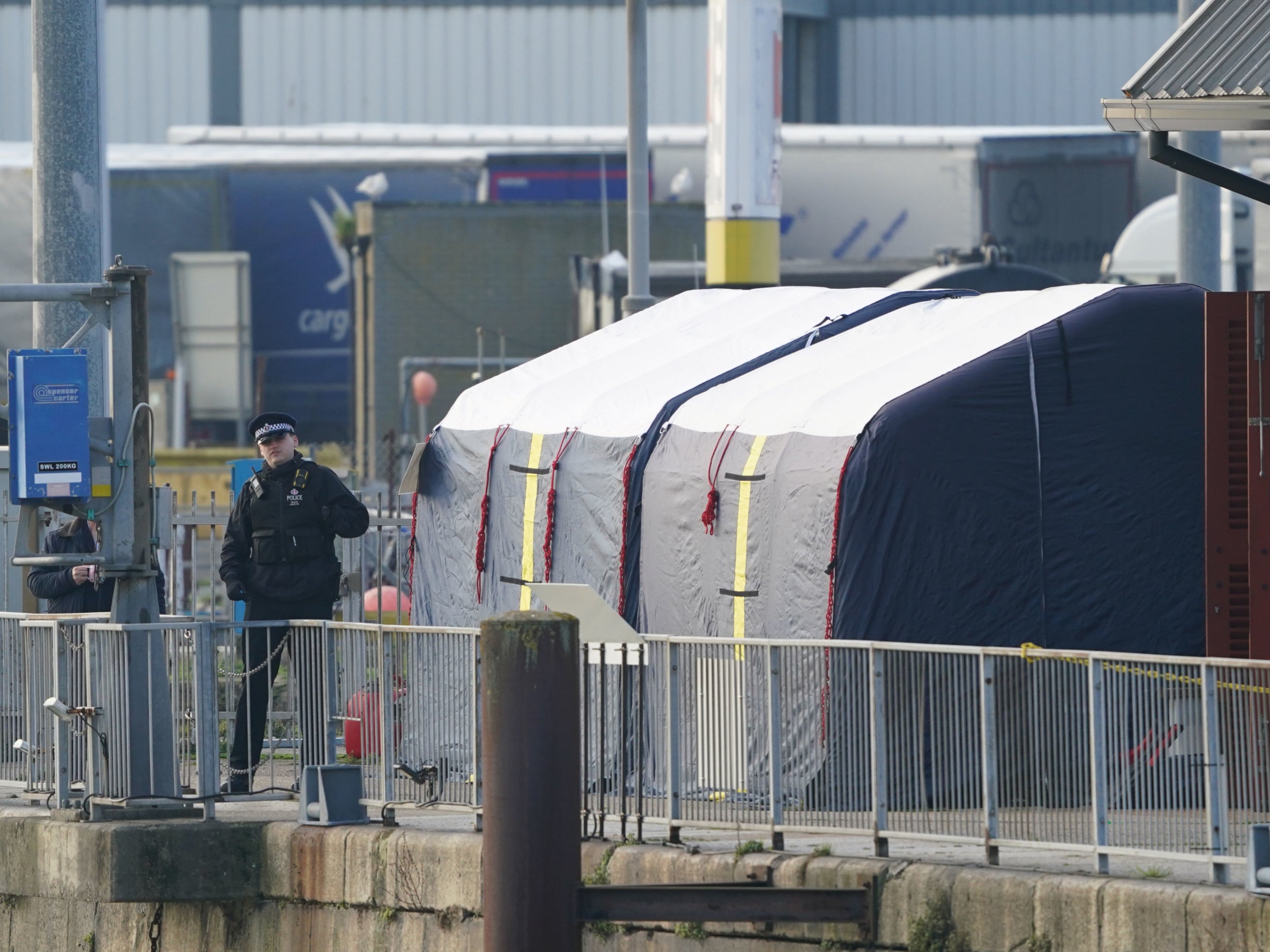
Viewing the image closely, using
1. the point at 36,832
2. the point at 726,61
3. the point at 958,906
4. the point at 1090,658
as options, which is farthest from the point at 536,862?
the point at 726,61

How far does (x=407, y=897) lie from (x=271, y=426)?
2.91 metres

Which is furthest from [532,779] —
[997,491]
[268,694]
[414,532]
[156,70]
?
[156,70]

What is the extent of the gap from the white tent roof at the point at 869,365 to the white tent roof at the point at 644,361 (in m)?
0.41

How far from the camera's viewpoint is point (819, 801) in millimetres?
8898

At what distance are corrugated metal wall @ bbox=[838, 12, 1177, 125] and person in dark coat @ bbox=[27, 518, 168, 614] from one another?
135 ft

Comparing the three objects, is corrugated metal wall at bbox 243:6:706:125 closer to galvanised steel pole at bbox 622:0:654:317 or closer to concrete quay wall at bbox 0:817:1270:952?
galvanised steel pole at bbox 622:0:654:317

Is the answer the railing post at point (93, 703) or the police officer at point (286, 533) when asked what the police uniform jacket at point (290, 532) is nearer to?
the police officer at point (286, 533)

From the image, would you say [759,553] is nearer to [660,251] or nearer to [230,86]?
[660,251]

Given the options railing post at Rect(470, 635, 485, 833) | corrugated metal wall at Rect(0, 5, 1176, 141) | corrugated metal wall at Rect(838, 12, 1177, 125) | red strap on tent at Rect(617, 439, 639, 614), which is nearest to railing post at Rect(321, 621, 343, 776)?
railing post at Rect(470, 635, 485, 833)

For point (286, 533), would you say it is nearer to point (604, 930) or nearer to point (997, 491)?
point (604, 930)

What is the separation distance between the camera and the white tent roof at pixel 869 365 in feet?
37.1

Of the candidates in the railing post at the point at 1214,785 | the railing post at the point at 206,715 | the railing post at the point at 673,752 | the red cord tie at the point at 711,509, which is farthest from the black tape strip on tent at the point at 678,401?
the railing post at the point at 1214,785

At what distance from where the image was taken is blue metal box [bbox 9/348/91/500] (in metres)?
9.78

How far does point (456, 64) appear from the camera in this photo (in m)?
50.2
